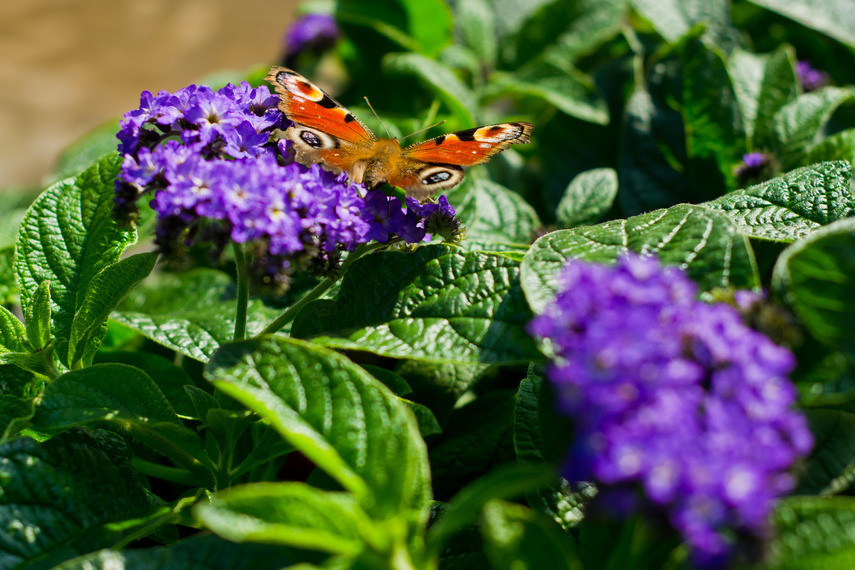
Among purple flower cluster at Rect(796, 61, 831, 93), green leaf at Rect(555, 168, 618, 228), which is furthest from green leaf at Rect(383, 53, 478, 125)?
purple flower cluster at Rect(796, 61, 831, 93)

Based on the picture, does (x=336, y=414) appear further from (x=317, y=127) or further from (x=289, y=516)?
(x=317, y=127)

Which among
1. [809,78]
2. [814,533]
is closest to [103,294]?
[814,533]

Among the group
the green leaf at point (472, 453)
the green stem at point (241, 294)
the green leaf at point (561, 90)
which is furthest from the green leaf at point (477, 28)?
the green stem at point (241, 294)

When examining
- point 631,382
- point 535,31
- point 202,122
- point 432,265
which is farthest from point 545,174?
point 631,382

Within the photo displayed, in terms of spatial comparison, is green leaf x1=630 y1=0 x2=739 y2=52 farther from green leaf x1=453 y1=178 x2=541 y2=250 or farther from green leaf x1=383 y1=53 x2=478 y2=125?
green leaf x1=453 y1=178 x2=541 y2=250

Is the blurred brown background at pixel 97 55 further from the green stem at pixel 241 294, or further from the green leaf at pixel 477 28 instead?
the green stem at pixel 241 294
